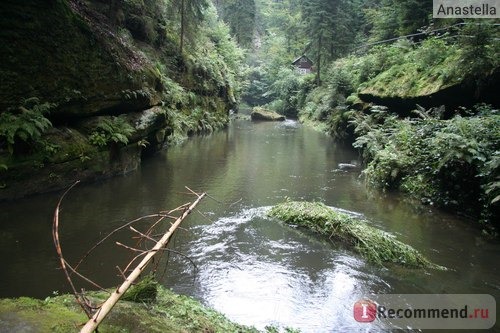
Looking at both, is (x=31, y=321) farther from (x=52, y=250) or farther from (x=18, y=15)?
(x=18, y=15)

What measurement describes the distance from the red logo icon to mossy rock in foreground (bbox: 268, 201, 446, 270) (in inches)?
53.2

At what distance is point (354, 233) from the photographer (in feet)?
23.9

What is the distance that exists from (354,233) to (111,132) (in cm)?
774

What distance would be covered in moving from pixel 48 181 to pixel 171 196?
307 cm

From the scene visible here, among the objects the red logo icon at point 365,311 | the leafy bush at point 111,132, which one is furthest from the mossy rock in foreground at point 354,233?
the leafy bush at point 111,132

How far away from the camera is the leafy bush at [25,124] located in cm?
828

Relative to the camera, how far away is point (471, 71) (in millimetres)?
10906

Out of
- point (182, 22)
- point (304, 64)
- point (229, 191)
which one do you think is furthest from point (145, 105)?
point (304, 64)

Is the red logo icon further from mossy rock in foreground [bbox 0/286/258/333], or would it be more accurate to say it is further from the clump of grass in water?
the clump of grass in water

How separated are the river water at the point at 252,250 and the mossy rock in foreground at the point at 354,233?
238 millimetres

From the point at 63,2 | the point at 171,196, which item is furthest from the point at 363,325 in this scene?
the point at 63,2

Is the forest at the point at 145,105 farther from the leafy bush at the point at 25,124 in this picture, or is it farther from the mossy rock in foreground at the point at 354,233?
the mossy rock in foreground at the point at 354,233

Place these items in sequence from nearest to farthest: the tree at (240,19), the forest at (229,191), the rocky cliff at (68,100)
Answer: the forest at (229,191) → the rocky cliff at (68,100) → the tree at (240,19)

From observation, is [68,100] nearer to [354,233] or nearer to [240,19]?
[354,233]
